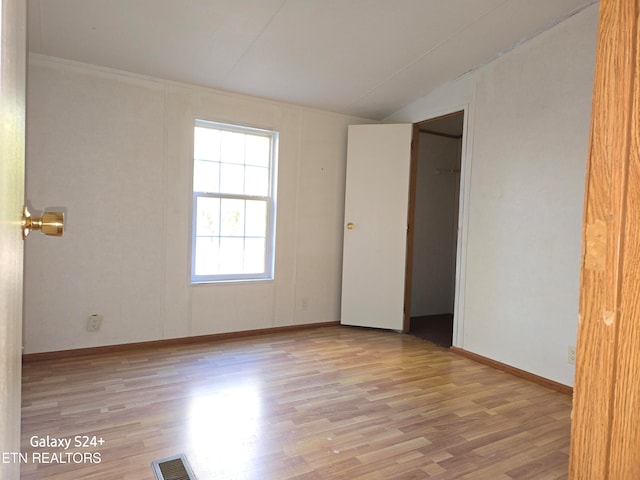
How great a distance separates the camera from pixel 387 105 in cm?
427

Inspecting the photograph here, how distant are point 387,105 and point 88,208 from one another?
3.06 metres

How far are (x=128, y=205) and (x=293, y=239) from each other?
161 centimetres

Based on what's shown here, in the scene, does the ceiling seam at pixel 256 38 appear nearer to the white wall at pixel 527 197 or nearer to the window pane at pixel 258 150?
the window pane at pixel 258 150

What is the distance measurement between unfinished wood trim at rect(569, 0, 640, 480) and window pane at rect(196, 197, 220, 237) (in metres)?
3.43

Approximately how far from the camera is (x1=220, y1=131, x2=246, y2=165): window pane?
382cm

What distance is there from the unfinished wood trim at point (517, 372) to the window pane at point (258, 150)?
8.59 feet

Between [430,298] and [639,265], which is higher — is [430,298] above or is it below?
below

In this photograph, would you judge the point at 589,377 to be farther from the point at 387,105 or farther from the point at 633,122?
the point at 387,105

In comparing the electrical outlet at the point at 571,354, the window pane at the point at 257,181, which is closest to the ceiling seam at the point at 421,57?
the window pane at the point at 257,181

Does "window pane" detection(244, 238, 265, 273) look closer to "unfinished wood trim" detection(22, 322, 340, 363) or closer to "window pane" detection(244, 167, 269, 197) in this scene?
"window pane" detection(244, 167, 269, 197)

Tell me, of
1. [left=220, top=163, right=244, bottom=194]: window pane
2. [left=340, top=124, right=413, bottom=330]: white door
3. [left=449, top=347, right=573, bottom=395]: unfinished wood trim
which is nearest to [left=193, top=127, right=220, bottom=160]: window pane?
[left=220, top=163, right=244, bottom=194]: window pane

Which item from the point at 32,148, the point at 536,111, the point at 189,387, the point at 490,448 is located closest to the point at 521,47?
the point at 536,111

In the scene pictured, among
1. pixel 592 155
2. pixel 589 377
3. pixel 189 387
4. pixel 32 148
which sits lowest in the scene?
pixel 189 387

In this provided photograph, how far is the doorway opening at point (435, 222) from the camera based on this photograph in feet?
16.9
